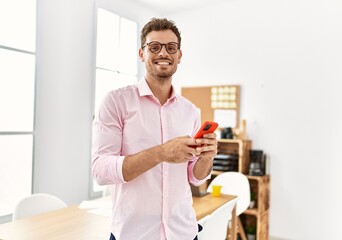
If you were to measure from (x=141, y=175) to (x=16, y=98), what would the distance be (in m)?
2.05

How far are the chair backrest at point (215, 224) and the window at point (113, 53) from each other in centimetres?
191

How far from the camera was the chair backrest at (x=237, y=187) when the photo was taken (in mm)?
3143

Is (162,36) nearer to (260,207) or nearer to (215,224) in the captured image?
(215,224)

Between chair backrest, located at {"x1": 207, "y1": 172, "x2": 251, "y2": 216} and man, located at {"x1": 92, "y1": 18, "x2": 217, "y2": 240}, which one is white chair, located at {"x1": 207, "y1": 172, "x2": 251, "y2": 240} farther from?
man, located at {"x1": 92, "y1": 18, "x2": 217, "y2": 240}

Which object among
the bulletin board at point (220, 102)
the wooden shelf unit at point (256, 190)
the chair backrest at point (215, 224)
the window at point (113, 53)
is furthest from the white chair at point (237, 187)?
the window at point (113, 53)

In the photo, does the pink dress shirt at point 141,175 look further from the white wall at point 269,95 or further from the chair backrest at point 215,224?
the white wall at point 269,95

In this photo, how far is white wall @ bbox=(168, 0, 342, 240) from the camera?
3.43m

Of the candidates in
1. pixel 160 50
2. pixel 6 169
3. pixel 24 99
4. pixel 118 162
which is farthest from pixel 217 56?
pixel 118 162

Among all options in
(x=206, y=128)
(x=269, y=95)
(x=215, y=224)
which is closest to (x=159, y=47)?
(x=206, y=128)

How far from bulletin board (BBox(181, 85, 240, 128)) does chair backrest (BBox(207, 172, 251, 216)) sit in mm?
807

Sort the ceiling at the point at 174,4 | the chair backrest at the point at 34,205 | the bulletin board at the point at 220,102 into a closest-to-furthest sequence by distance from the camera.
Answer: the chair backrest at the point at 34,205 → the bulletin board at the point at 220,102 → the ceiling at the point at 174,4

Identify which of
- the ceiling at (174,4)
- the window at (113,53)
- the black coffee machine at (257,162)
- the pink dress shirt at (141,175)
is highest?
the ceiling at (174,4)

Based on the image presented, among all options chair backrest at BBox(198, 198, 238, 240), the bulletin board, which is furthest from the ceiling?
chair backrest at BBox(198, 198, 238, 240)

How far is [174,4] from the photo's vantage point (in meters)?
4.21
